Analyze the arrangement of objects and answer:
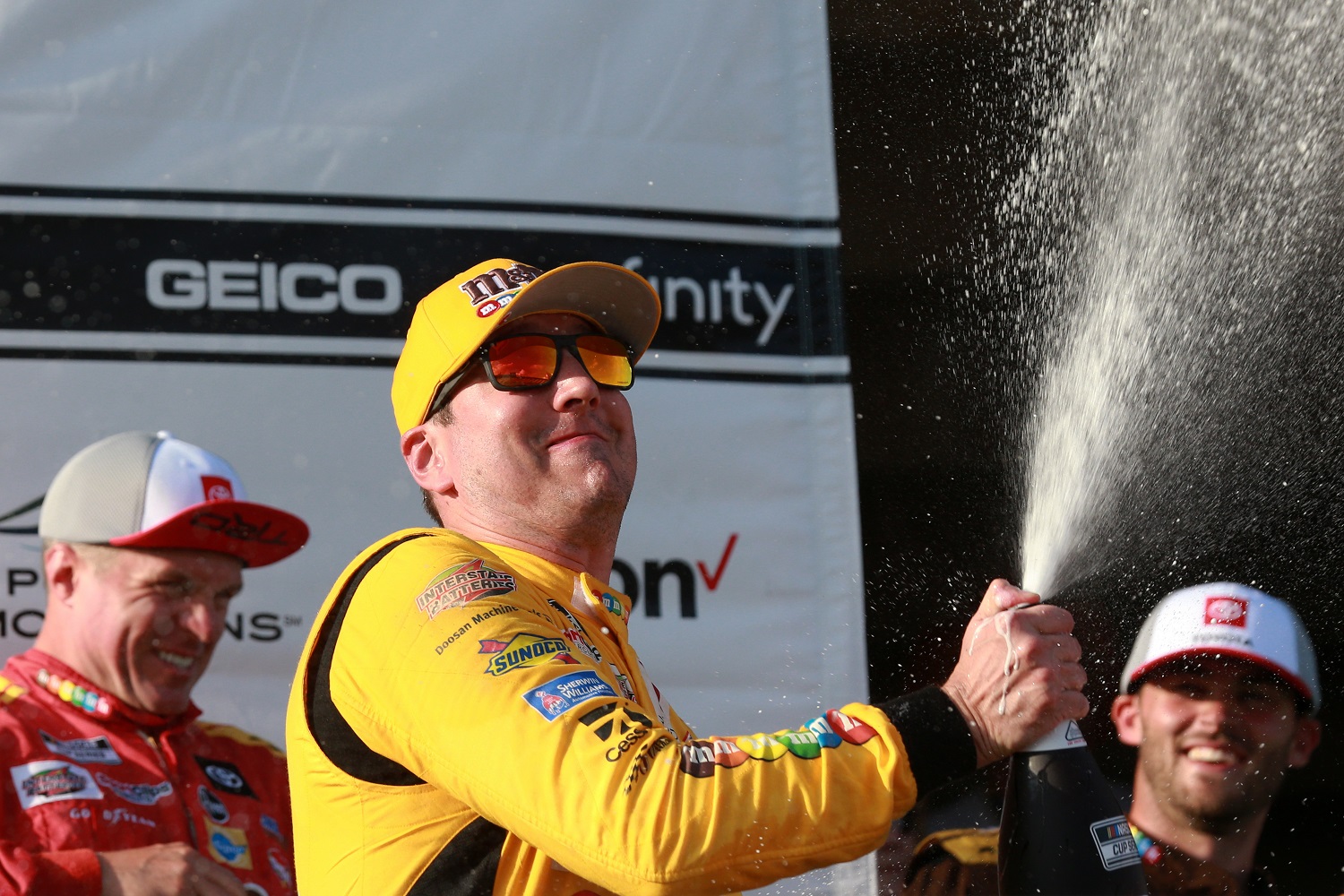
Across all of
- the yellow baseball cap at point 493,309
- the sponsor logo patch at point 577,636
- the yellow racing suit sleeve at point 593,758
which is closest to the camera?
the yellow racing suit sleeve at point 593,758

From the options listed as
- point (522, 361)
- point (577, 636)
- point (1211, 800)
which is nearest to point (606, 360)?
point (522, 361)

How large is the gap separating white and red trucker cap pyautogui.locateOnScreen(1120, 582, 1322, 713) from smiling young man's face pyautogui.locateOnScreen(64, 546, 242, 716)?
183cm

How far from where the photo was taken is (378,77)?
10.7 feet

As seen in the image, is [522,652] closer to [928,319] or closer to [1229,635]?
[1229,635]

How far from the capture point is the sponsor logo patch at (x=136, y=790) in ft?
8.37

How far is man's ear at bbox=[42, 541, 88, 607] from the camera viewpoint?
274 cm

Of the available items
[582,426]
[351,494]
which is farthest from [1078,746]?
[351,494]

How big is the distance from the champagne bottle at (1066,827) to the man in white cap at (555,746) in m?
0.07

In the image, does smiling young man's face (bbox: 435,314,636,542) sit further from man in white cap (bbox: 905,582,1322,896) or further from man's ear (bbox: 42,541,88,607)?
man in white cap (bbox: 905,582,1322,896)

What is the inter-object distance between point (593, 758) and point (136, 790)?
145 centimetres

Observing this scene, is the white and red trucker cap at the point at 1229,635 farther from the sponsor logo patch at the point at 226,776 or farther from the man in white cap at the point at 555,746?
the sponsor logo patch at the point at 226,776

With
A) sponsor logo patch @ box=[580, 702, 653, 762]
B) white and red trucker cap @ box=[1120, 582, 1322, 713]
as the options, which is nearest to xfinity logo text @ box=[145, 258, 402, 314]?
white and red trucker cap @ box=[1120, 582, 1322, 713]

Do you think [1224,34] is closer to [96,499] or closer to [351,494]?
[351,494]

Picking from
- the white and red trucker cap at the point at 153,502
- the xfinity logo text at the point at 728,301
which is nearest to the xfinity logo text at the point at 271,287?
the white and red trucker cap at the point at 153,502
